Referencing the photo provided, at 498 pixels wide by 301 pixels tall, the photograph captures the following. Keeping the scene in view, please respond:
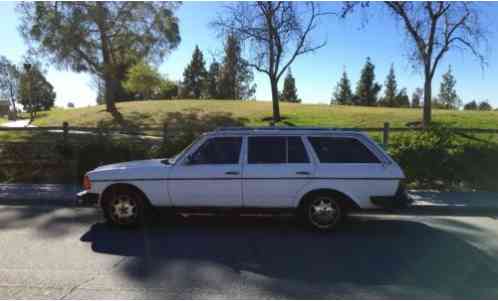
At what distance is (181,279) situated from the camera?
3916 mm

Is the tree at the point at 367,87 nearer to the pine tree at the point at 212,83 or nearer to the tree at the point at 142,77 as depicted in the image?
the pine tree at the point at 212,83

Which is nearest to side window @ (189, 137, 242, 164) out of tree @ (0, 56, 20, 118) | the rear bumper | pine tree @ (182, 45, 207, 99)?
the rear bumper

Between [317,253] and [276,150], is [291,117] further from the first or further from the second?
[317,253]

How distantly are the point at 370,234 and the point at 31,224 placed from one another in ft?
18.7

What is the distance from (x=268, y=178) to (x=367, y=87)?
68.3 meters

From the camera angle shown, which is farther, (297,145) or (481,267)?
(297,145)

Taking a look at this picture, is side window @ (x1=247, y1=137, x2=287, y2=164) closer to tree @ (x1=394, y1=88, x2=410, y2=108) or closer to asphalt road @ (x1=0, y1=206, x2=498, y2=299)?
asphalt road @ (x1=0, y1=206, x2=498, y2=299)

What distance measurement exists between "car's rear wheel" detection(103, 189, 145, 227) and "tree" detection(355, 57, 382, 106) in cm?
6882

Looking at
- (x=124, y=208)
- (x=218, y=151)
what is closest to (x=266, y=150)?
(x=218, y=151)

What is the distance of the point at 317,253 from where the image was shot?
15.4 feet

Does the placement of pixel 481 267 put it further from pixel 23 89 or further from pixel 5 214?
pixel 23 89

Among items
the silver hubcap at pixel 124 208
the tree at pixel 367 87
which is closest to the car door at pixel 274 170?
the silver hubcap at pixel 124 208

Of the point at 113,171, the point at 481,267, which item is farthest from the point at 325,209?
the point at 113,171

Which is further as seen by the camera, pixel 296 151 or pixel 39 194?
pixel 39 194
